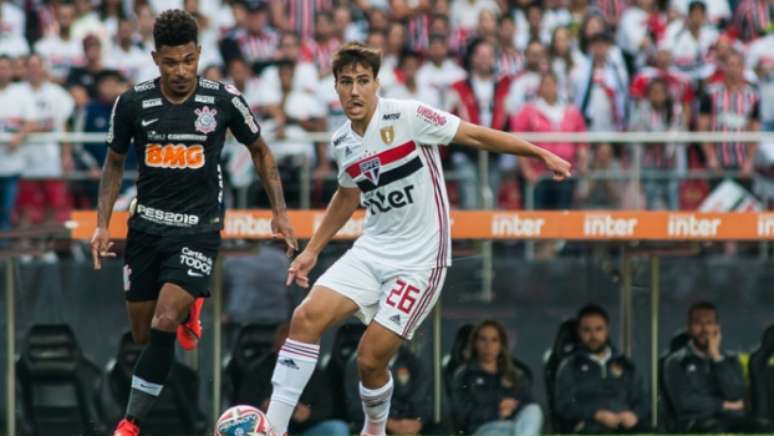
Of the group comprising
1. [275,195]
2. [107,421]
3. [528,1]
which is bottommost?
[107,421]

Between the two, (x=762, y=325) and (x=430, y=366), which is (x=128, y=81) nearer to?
(x=430, y=366)

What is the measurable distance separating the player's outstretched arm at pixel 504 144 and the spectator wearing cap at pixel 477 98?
204 inches

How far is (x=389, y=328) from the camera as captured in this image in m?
8.73

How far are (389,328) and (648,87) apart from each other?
712 cm

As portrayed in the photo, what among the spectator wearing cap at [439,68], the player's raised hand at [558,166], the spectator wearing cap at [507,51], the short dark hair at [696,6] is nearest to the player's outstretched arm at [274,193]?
the player's raised hand at [558,166]

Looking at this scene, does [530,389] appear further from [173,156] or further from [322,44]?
[322,44]

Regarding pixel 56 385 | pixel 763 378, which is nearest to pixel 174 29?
pixel 56 385

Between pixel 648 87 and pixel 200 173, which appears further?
pixel 648 87

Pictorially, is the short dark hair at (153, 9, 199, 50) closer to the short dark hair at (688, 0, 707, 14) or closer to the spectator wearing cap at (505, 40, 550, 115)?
Answer: the spectator wearing cap at (505, 40, 550, 115)

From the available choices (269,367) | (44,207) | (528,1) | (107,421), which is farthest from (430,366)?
(528,1)

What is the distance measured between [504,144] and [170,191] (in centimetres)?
186

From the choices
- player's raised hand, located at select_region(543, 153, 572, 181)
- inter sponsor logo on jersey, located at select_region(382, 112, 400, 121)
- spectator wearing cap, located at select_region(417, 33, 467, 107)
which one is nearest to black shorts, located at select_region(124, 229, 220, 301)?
inter sponsor logo on jersey, located at select_region(382, 112, 400, 121)

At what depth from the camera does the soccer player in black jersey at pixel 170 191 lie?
29.2ft

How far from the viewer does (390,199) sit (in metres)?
8.84
